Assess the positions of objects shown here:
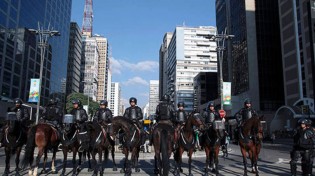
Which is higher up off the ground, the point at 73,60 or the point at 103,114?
the point at 73,60

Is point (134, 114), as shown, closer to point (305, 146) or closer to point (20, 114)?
point (20, 114)

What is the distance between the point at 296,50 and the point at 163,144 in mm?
62074

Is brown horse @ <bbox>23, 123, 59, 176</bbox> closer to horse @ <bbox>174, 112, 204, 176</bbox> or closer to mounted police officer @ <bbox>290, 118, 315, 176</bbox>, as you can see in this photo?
horse @ <bbox>174, 112, 204, 176</bbox>

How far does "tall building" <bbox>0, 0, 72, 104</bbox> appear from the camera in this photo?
68812 mm

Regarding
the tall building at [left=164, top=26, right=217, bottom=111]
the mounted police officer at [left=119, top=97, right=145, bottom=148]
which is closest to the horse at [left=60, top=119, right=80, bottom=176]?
the mounted police officer at [left=119, top=97, right=145, bottom=148]

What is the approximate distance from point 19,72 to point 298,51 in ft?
221

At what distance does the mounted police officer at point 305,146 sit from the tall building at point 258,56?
6885 centimetres

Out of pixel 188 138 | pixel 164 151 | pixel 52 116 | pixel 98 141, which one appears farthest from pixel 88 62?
pixel 164 151

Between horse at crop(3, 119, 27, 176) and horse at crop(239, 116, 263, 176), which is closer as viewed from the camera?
horse at crop(3, 119, 27, 176)

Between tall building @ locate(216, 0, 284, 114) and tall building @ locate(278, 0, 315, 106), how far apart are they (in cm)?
1107

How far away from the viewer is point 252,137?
12508 mm

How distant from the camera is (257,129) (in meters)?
12.3

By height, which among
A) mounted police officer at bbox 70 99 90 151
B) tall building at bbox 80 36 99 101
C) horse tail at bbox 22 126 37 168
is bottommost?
horse tail at bbox 22 126 37 168

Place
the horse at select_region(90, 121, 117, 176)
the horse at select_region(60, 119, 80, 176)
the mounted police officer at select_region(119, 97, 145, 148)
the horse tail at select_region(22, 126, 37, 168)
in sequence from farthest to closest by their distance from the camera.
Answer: the mounted police officer at select_region(119, 97, 145, 148)
the horse at select_region(60, 119, 80, 176)
the horse at select_region(90, 121, 117, 176)
the horse tail at select_region(22, 126, 37, 168)
